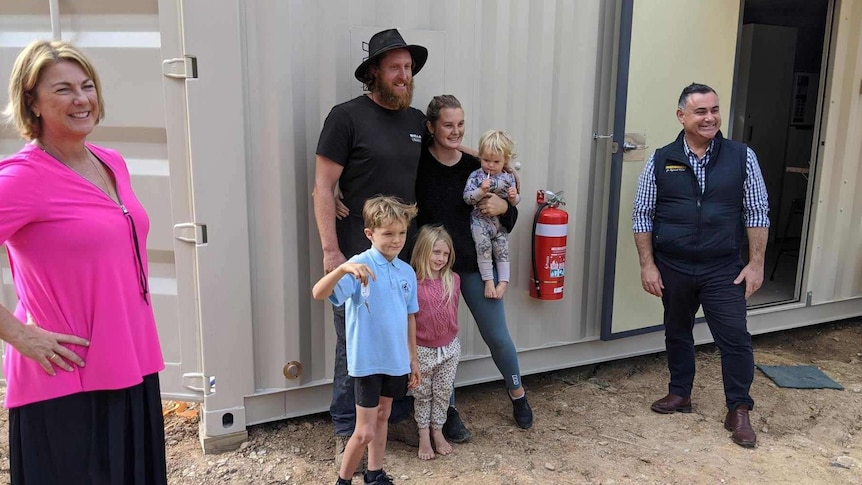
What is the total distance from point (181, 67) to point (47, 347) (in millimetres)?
1550

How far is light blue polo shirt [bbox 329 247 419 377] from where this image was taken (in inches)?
98.3

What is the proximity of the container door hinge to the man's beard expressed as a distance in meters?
1.55

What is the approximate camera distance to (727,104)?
4.20m

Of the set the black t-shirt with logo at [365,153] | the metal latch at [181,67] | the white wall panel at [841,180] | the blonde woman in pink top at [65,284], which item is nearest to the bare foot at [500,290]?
the black t-shirt with logo at [365,153]

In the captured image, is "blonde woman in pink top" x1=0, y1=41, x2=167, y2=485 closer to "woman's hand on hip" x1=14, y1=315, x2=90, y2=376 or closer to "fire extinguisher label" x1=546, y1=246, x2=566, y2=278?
"woman's hand on hip" x1=14, y1=315, x2=90, y2=376

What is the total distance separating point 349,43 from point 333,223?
91 centimetres

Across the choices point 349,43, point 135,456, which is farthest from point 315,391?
point 349,43

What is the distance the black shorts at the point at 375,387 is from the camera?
101 inches

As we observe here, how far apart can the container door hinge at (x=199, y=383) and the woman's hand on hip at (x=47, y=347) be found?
140 centimetres

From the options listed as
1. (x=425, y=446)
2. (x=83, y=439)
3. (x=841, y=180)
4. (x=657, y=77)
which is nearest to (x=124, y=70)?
(x=83, y=439)

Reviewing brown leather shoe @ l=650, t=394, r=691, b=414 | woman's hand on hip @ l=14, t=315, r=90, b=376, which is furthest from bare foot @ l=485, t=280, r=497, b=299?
woman's hand on hip @ l=14, t=315, r=90, b=376

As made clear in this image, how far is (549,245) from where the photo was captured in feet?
11.7

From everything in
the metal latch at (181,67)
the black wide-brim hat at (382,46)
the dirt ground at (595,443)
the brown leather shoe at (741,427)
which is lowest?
the dirt ground at (595,443)

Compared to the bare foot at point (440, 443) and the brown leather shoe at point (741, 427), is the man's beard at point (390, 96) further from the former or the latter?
the brown leather shoe at point (741, 427)
